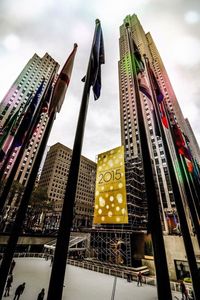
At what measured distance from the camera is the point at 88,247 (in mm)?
28828

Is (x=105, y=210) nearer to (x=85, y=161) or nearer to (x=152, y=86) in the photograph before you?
(x=152, y=86)

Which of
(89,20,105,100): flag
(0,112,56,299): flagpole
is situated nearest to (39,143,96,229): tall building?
(0,112,56,299): flagpole

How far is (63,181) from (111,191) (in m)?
68.5

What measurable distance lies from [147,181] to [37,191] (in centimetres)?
4162

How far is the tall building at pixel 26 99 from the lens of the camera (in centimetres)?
7043

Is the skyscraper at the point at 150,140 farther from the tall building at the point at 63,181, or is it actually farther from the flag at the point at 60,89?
the flag at the point at 60,89

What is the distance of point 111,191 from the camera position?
22.4 metres

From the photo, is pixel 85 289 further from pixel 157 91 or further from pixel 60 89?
pixel 157 91

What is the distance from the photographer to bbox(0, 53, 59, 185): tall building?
70.4 metres

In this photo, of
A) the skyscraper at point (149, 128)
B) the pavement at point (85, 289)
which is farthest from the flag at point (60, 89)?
the skyscraper at point (149, 128)

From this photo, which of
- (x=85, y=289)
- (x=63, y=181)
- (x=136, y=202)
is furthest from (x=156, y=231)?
(x=63, y=181)

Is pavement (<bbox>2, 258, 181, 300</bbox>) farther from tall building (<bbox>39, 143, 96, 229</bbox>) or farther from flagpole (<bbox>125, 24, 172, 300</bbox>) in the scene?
tall building (<bbox>39, 143, 96, 229</bbox>)

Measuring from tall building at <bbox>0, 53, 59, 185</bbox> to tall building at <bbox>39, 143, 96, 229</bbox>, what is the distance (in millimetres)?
10505

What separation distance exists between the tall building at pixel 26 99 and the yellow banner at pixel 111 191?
47823 millimetres
